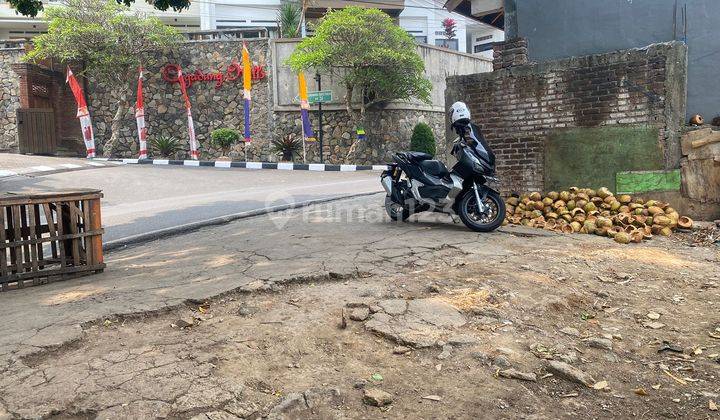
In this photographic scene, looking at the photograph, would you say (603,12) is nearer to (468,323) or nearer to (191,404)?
(468,323)

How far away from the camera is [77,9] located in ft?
68.9

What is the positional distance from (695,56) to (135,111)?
21.1 meters

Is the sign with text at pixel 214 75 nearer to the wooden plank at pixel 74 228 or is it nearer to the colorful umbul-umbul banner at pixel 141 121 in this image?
the colorful umbul-umbul banner at pixel 141 121

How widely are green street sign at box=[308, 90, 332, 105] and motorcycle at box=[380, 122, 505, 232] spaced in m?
14.0

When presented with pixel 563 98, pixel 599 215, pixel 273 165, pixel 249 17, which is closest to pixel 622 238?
pixel 599 215

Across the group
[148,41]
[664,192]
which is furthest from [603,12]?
[148,41]

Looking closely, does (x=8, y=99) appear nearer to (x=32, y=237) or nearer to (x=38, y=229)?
(x=38, y=229)

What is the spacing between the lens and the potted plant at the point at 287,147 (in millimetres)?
21203

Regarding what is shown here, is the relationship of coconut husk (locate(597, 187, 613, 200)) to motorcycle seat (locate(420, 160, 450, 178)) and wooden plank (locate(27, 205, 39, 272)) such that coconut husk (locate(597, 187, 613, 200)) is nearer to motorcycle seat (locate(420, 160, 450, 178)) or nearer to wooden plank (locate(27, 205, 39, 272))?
motorcycle seat (locate(420, 160, 450, 178))

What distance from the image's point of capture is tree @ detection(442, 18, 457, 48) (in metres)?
31.1

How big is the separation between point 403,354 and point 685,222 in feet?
17.4

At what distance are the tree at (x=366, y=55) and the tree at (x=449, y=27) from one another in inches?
480

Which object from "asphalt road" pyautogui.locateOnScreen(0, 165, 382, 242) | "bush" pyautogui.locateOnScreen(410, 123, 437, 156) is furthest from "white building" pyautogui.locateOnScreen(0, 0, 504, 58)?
"asphalt road" pyautogui.locateOnScreen(0, 165, 382, 242)

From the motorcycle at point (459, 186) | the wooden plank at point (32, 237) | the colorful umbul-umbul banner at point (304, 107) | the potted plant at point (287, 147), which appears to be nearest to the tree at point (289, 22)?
the colorful umbul-umbul banner at point (304, 107)
